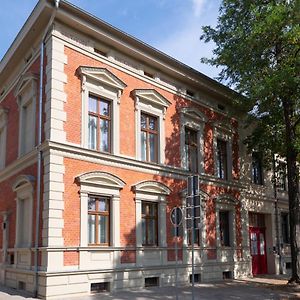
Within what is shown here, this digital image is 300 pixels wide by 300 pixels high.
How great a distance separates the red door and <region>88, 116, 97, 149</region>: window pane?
40.0ft

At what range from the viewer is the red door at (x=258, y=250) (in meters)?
24.4

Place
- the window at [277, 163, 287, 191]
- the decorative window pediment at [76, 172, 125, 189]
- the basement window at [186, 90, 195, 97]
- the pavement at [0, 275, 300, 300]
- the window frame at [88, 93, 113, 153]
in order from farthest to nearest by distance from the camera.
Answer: the window at [277, 163, 287, 191], the basement window at [186, 90, 195, 97], the window frame at [88, 93, 113, 153], the decorative window pediment at [76, 172, 125, 189], the pavement at [0, 275, 300, 300]

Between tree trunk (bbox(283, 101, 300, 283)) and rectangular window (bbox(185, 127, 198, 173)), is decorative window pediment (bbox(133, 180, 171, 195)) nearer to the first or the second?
rectangular window (bbox(185, 127, 198, 173))

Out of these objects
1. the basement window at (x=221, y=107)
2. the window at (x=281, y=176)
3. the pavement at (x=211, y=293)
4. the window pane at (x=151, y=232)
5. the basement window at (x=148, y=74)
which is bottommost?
the pavement at (x=211, y=293)

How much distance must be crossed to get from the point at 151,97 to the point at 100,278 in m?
7.71

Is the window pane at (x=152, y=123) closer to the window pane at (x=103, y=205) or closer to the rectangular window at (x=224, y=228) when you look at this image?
the window pane at (x=103, y=205)

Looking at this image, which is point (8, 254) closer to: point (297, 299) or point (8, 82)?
point (8, 82)

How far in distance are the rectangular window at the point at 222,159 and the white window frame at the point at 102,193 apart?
301 inches

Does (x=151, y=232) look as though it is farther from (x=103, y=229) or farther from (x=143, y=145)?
(x=143, y=145)

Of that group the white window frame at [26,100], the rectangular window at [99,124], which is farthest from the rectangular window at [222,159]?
the white window frame at [26,100]

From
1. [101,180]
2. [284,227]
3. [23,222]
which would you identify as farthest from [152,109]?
[284,227]

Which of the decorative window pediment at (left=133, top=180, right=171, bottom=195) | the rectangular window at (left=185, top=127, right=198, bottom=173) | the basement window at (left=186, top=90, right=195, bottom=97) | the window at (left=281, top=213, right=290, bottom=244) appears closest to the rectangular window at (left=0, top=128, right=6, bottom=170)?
the decorative window pediment at (left=133, top=180, right=171, bottom=195)

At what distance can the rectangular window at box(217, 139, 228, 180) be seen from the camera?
75.2 ft

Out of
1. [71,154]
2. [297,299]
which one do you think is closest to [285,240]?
[297,299]
